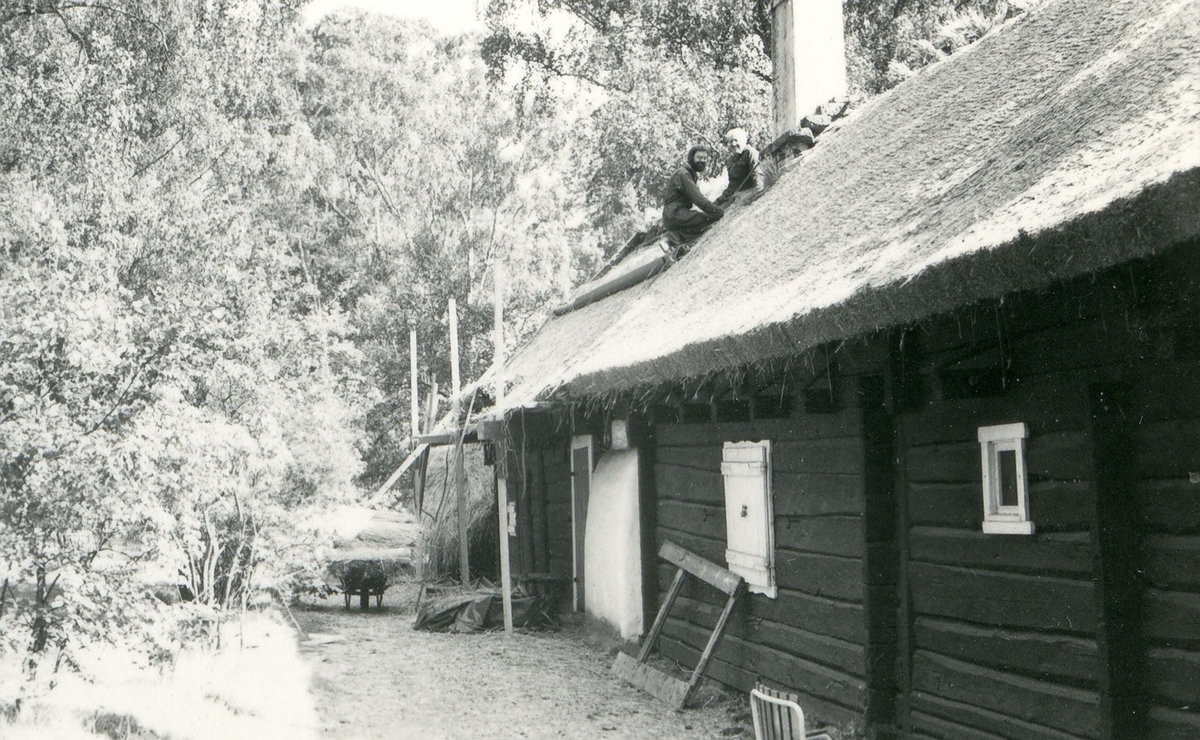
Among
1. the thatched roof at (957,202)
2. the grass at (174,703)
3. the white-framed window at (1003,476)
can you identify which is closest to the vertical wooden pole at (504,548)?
the thatched roof at (957,202)

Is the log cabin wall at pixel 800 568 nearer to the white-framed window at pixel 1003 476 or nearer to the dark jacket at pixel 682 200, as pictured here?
the white-framed window at pixel 1003 476

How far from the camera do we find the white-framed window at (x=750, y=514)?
24.1 ft

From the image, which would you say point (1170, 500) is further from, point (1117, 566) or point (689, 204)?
point (689, 204)

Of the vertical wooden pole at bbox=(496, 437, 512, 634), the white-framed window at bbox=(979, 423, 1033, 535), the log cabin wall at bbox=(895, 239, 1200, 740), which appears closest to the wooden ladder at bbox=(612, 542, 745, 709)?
the log cabin wall at bbox=(895, 239, 1200, 740)

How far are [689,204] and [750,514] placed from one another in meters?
4.73

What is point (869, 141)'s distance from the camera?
8797mm

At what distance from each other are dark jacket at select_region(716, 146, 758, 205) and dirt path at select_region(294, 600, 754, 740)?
487 centimetres

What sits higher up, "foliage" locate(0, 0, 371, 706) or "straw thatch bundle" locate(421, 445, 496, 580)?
"foliage" locate(0, 0, 371, 706)

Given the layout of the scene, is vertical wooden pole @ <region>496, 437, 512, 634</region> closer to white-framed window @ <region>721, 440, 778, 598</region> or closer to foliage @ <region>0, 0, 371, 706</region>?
foliage @ <region>0, 0, 371, 706</region>

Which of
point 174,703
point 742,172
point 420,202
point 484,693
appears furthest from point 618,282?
point 420,202

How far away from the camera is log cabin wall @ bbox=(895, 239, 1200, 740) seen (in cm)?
427

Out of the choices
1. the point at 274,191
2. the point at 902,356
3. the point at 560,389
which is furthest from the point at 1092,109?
the point at 274,191

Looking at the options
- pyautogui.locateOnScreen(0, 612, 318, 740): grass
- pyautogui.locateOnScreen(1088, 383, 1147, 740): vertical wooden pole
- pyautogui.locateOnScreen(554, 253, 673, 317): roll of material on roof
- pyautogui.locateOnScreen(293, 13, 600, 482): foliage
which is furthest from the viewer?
pyautogui.locateOnScreen(293, 13, 600, 482): foliage

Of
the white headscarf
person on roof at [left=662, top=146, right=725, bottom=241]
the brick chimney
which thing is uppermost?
the brick chimney
